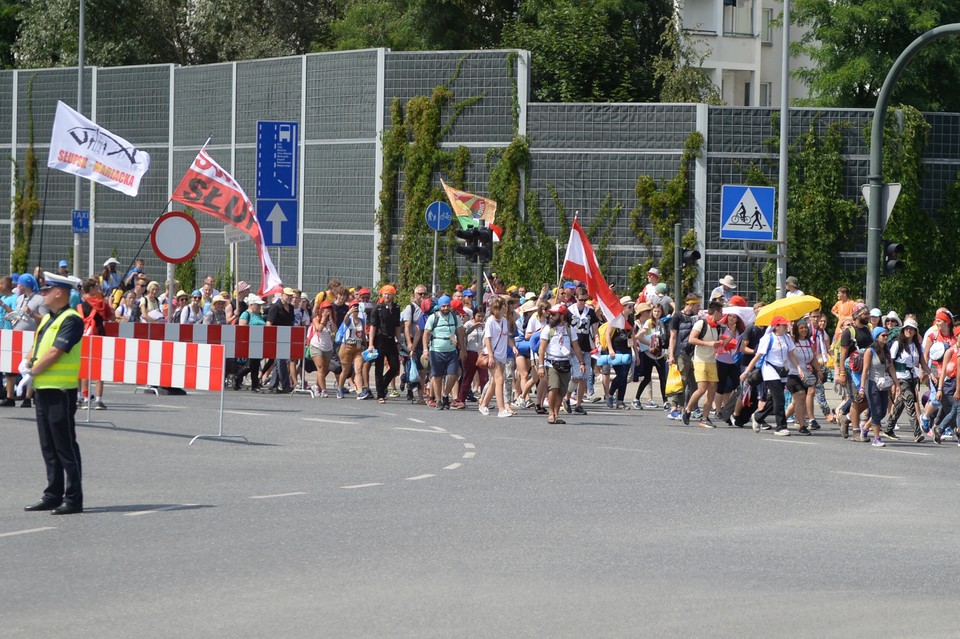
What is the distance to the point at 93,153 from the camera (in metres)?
27.3

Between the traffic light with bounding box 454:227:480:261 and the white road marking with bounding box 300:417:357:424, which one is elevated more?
the traffic light with bounding box 454:227:480:261

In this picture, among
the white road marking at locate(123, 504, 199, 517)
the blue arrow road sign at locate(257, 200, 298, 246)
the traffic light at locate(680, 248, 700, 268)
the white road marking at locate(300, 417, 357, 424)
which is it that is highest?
the blue arrow road sign at locate(257, 200, 298, 246)

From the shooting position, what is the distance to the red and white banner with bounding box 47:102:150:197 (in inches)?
1067

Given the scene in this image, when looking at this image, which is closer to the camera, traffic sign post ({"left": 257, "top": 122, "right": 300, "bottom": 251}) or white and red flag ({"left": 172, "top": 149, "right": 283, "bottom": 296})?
white and red flag ({"left": 172, "top": 149, "right": 283, "bottom": 296})

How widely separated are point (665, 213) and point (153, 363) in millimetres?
15311

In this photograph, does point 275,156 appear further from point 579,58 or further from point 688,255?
point 579,58

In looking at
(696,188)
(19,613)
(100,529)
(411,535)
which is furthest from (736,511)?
(696,188)

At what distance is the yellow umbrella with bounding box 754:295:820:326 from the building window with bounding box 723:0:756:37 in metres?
36.4

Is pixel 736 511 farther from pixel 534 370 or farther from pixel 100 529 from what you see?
pixel 534 370

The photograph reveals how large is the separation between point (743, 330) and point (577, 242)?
10.4ft

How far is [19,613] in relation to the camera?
314 inches

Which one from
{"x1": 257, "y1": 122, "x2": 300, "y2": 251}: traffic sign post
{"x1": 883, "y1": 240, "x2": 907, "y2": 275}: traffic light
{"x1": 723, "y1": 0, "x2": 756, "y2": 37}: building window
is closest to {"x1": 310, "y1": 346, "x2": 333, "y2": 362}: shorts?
{"x1": 257, "y1": 122, "x2": 300, "y2": 251}: traffic sign post

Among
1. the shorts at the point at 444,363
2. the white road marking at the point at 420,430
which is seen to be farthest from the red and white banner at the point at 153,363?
the shorts at the point at 444,363

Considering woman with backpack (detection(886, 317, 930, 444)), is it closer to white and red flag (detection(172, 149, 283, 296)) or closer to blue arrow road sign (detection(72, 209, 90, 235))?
white and red flag (detection(172, 149, 283, 296))
